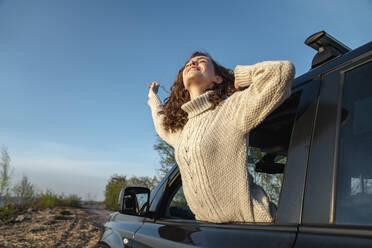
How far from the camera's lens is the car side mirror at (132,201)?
203 cm

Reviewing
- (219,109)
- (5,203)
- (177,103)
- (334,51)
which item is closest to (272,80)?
(334,51)

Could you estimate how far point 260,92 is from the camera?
1263 mm

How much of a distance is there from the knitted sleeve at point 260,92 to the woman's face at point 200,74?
1.44ft

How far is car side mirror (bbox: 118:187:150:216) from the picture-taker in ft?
6.65

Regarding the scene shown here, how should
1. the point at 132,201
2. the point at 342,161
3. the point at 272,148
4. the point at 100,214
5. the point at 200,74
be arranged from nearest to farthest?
the point at 342,161, the point at 272,148, the point at 200,74, the point at 132,201, the point at 100,214

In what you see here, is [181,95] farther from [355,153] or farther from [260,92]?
[355,153]

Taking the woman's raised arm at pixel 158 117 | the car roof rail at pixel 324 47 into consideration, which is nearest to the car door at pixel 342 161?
the car roof rail at pixel 324 47

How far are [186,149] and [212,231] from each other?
0.46 meters

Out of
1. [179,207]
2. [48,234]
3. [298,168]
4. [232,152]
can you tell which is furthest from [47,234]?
[298,168]

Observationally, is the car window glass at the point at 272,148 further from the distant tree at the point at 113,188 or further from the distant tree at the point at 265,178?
the distant tree at the point at 113,188

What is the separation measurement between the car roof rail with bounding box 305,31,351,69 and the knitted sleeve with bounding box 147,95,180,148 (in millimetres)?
1016

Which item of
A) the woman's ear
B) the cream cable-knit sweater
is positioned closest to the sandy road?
the woman's ear

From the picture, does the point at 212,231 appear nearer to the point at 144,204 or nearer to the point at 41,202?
the point at 144,204

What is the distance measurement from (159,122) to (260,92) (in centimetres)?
105
